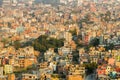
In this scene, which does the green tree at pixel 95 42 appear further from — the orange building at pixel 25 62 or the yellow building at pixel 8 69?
the yellow building at pixel 8 69

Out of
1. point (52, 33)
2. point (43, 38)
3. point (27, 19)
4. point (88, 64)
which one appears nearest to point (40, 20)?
point (27, 19)

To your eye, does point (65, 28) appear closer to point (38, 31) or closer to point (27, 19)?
point (38, 31)

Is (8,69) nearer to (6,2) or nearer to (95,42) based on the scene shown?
(95,42)

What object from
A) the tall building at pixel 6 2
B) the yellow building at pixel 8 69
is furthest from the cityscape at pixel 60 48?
the tall building at pixel 6 2

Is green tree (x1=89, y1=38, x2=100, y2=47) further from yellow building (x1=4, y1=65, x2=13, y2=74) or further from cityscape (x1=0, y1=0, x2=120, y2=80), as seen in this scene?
yellow building (x1=4, y1=65, x2=13, y2=74)

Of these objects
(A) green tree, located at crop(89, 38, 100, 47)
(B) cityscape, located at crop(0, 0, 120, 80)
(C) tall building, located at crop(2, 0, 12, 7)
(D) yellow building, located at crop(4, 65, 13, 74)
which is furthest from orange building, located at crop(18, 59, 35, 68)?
(C) tall building, located at crop(2, 0, 12, 7)

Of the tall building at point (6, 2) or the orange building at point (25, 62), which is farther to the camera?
the tall building at point (6, 2)

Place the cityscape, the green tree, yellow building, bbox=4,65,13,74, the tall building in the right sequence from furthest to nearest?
the tall building
the green tree
yellow building, bbox=4,65,13,74
the cityscape

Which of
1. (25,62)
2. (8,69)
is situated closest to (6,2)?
(25,62)
